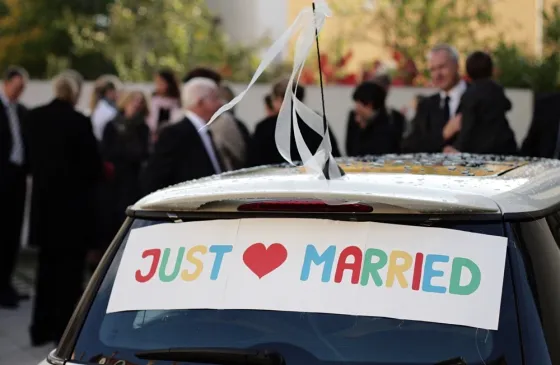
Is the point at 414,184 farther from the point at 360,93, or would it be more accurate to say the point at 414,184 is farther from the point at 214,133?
the point at 360,93

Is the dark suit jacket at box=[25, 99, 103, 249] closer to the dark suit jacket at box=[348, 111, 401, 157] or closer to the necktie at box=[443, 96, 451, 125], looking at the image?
the dark suit jacket at box=[348, 111, 401, 157]

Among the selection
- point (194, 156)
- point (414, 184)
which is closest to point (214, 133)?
point (194, 156)

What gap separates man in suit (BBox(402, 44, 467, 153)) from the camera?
7.92m

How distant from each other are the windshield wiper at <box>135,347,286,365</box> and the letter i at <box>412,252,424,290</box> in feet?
1.29

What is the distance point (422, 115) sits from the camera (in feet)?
26.4

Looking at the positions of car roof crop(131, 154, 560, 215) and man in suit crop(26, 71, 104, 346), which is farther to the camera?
man in suit crop(26, 71, 104, 346)

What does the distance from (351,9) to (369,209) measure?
56.3 ft

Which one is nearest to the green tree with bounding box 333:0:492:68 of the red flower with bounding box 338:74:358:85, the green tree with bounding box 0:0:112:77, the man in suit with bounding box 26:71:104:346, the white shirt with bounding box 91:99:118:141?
the red flower with bounding box 338:74:358:85

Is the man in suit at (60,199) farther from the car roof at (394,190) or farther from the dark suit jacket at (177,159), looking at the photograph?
the car roof at (394,190)

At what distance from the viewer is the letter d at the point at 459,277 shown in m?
2.84

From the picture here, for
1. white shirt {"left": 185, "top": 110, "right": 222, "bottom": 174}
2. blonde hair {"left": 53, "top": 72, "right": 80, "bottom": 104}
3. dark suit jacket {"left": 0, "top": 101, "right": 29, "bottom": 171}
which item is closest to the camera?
white shirt {"left": 185, "top": 110, "right": 222, "bottom": 174}

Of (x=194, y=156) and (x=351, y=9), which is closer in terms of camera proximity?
(x=194, y=156)

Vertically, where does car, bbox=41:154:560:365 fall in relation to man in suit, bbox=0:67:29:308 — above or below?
above

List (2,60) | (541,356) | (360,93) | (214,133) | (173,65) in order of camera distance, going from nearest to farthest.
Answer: (541,356)
(214,133)
(360,93)
(173,65)
(2,60)
